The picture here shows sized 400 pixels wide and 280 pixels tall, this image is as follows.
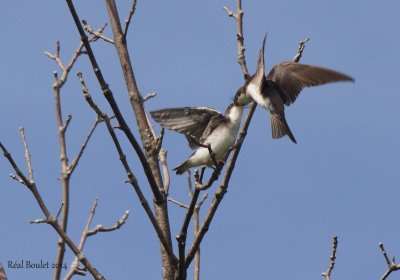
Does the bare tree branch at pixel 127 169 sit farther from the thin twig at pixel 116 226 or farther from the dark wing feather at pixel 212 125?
the dark wing feather at pixel 212 125

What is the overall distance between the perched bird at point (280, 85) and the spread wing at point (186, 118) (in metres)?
0.32

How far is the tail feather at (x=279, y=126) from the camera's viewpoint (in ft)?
19.6

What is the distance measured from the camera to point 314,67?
20.9 feet

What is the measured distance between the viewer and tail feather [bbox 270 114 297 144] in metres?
5.99

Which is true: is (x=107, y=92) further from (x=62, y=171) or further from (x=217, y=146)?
(x=217, y=146)

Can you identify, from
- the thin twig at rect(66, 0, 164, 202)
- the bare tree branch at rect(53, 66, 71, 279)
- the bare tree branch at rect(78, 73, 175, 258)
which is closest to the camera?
the thin twig at rect(66, 0, 164, 202)

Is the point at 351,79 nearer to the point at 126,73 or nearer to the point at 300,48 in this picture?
the point at 300,48

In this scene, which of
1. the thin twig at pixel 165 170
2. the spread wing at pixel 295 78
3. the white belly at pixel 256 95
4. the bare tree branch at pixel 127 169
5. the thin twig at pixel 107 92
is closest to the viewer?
the thin twig at pixel 107 92

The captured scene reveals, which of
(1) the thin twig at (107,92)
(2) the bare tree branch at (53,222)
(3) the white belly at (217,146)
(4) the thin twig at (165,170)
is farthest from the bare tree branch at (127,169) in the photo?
(3) the white belly at (217,146)

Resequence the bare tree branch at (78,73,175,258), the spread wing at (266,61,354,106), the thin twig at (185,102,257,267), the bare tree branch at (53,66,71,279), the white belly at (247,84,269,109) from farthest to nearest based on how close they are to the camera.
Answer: the spread wing at (266,61,354,106), the white belly at (247,84,269,109), the bare tree branch at (53,66,71,279), the thin twig at (185,102,257,267), the bare tree branch at (78,73,175,258)

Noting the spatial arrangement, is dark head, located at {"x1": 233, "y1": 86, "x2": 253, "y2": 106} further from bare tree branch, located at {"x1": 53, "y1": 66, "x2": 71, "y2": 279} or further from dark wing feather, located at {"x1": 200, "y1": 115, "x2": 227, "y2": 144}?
bare tree branch, located at {"x1": 53, "y1": 66, "x2": 71, "y2": 279}

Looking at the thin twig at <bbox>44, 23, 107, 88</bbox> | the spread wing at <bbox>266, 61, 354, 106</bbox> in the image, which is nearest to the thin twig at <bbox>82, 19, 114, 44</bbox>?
the thin twig at <bbox>44, 23, 107, 88</bbox>

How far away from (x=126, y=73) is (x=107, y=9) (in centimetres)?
58

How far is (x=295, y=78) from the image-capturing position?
6.48 metres
